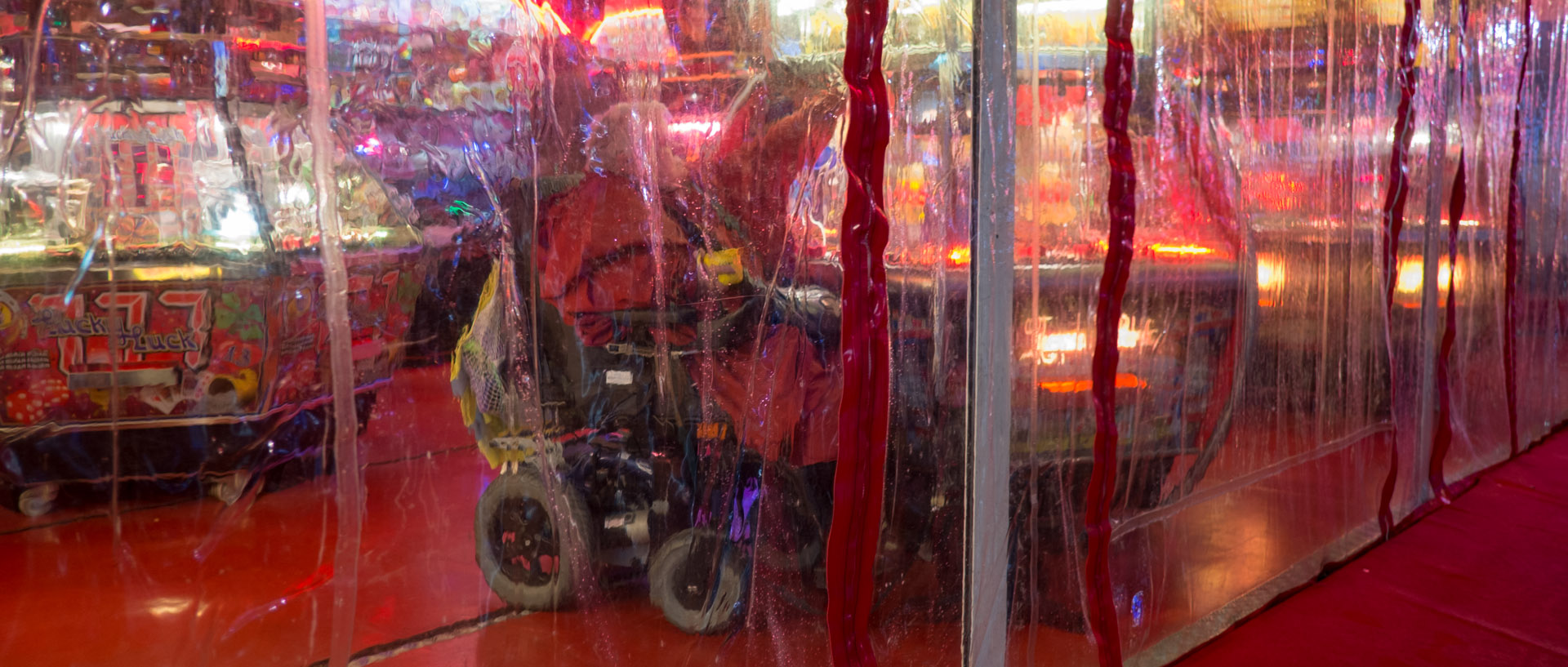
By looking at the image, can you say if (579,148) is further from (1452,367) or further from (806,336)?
(1452,367)

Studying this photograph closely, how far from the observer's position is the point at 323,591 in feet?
3.59

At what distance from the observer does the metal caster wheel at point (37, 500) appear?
0.95m

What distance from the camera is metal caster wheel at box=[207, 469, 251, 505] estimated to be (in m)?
1.02

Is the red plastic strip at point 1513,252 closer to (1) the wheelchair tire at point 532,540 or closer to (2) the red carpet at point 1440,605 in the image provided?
(2) the red carpet at point 1440,605

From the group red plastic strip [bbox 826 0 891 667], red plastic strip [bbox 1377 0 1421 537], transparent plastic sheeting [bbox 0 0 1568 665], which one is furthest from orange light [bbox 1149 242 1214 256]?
red plastic strip [bbox 1377 0 1421 537]

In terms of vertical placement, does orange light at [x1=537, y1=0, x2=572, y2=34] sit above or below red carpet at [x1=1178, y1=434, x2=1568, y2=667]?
above

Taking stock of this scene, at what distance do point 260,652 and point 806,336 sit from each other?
0.78 meters

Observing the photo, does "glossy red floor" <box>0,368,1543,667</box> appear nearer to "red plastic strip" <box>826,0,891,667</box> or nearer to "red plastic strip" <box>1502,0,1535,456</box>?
"red plastic strip" <box>826,0,891,667</box>

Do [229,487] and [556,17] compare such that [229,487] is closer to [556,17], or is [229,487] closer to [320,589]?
[320,589]

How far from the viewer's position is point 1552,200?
13.9 feet

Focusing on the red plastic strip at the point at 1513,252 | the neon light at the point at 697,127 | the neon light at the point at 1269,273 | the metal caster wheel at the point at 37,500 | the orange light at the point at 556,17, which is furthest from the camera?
the red plastic strip at the point at 1513,252

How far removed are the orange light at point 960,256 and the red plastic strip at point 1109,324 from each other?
330 mm

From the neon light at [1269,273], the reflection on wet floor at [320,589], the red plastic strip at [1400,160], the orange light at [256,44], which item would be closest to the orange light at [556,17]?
the orange light at [256,44]

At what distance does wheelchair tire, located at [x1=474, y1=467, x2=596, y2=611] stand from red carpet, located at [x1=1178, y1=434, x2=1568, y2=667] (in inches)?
56.1
